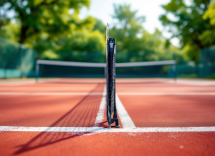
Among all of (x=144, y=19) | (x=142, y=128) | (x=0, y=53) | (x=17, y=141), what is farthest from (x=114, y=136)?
(x=144, y=19)

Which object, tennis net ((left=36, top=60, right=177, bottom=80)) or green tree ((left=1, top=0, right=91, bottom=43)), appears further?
tennis net ((left=36, top=60, right=177, bottom=80))

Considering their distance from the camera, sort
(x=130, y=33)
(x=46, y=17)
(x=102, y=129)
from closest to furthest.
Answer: (x=102, y=129) → (x=46, y=17) → (x=130, y=33)

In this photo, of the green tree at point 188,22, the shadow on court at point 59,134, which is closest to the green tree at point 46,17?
the green tree at point 188,22

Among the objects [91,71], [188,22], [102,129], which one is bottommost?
[102,129]

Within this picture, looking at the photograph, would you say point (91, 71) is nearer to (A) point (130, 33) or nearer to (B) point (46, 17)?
(B) point (46, 17)

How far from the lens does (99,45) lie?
29266mm

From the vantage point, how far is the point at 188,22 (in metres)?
23.3

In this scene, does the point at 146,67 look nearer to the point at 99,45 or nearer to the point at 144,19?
the point at 99,45

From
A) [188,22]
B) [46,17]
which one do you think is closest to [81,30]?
[46,17]

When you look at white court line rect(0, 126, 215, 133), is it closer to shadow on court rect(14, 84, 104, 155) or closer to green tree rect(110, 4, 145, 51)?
shadow on court rect(14, 84, 104, 155)

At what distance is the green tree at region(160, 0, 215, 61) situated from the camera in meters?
22.6

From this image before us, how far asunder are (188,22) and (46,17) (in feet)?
63.5

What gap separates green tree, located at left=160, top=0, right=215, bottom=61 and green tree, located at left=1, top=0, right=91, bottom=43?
12.1 meters

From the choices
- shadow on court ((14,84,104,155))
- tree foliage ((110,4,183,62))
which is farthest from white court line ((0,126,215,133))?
tree foliage ((110,4,183,62))
